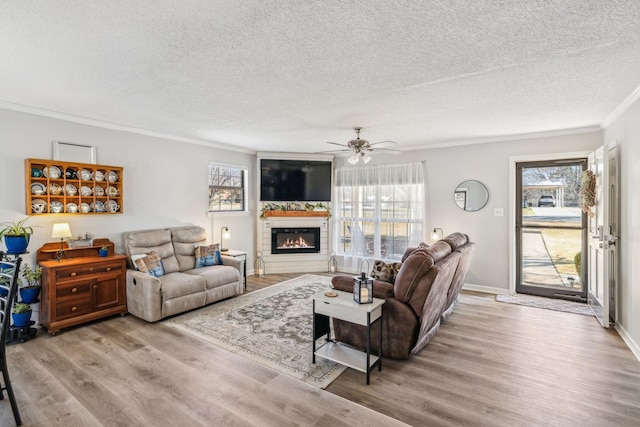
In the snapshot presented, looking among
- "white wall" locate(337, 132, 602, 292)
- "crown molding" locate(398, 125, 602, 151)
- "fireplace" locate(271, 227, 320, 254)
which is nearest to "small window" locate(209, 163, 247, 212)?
"fireplace" locate(271, 227, 320, 254)

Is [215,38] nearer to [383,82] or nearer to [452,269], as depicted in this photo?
[383,82]

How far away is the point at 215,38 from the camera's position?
2.18 metres

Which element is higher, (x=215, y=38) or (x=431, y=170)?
(x=215, y=38)

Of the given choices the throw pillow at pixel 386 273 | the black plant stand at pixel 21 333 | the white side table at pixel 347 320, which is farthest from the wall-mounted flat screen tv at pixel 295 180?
the black plant stand at pixel 21 333

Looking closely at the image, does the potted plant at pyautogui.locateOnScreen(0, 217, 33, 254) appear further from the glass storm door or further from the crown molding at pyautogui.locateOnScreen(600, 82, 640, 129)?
the glass storm door

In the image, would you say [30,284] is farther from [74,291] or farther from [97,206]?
[97,206]

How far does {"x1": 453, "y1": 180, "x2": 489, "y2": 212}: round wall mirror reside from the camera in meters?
5.44

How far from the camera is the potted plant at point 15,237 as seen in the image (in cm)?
335

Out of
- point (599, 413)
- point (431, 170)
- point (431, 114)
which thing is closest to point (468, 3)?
point (431, 114)

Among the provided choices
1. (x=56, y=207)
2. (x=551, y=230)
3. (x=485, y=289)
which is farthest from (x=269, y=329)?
(x=551, y=230)

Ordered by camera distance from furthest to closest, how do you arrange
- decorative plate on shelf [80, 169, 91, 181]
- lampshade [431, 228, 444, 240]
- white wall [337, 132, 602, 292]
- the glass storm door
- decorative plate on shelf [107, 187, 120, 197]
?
lampshade [431, 228, 444, 240] → white wall [337, 132, 602, 292] → the glass storm door → decorative plate on shelf [107, 187, 120, 197] → decorative plate on shelf [80, 169, 91, 181]

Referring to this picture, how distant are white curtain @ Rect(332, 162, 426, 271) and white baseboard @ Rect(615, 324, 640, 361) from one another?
9.55 ft

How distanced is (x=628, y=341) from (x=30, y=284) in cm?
656

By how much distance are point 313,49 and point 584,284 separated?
209 inches
